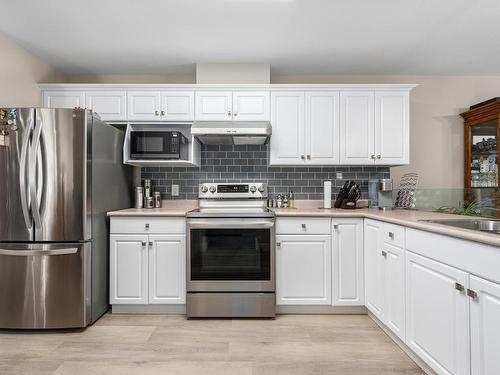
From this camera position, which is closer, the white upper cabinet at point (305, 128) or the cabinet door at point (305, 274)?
the cabinet door at point (305, 274)

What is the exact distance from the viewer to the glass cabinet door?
3471mm

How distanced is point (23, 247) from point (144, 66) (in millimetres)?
2072

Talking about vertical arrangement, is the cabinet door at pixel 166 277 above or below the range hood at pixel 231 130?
below

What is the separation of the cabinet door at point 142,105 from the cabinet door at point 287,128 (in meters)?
1.15

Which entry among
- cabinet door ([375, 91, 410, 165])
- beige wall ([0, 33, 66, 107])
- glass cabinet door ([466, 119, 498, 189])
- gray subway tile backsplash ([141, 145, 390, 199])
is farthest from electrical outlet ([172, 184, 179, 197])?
glass cabinet door ([466, 119, 498, 189])

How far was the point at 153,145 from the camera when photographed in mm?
3254

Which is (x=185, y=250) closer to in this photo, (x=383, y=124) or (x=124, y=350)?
(x=124, y=350)

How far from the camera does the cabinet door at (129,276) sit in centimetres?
292

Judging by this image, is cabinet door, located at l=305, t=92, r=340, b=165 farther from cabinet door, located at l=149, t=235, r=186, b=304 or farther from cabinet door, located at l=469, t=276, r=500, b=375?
cabinet door, located at l=469, t=276, r=500, b=375

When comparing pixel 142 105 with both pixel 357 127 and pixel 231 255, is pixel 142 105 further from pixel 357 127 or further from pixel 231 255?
pixel 357 127

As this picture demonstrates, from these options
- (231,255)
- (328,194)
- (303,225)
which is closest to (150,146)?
(231,255)

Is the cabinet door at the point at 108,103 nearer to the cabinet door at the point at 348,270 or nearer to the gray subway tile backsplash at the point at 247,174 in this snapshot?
the gray subway tile backsplash at the point at 247,174

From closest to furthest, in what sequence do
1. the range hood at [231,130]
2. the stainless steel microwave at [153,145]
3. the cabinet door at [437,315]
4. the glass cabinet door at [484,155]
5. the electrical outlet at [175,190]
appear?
the cabinet door at [437,315]
the range hood at [231,130]
the stainless steel microwave at [153,145]
the glass cabinet door at [484,155]
the electrical outlet at [175,190]

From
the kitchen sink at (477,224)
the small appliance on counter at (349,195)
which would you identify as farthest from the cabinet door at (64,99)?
the kitchen sink at (477,224)
